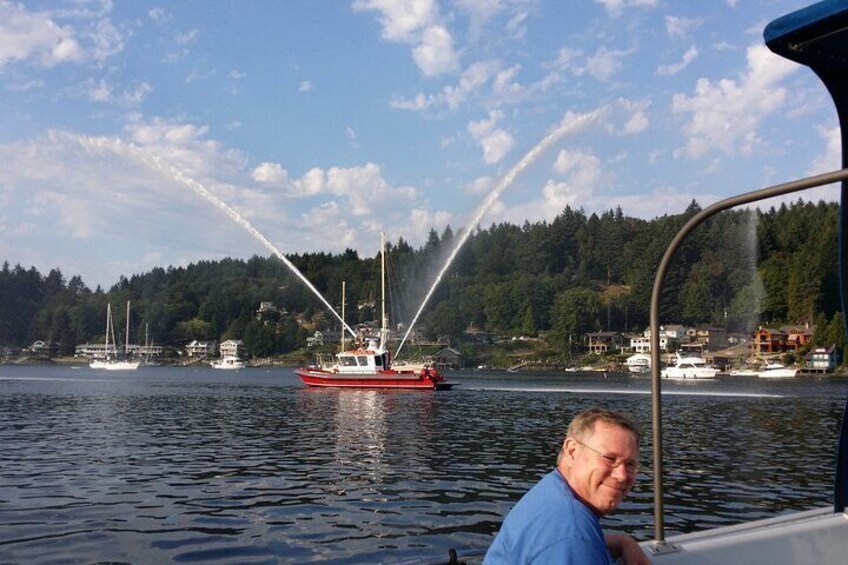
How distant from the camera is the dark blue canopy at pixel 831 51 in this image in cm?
418

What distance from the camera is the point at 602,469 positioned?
3.29m

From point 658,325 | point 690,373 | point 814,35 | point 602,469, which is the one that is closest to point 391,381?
point 690,373

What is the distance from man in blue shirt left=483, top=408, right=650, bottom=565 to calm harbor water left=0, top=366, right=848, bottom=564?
4.47 ft

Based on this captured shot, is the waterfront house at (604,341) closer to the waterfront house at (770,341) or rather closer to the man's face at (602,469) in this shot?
the waterfront house at (770,341)

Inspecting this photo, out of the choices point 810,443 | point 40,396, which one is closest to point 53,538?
point 810,443

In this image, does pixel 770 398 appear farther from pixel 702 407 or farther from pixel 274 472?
pixel 274 472

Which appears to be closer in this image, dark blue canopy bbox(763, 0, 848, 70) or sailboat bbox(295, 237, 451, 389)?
dark blue canopy bbox(763, 0, 848, 70)

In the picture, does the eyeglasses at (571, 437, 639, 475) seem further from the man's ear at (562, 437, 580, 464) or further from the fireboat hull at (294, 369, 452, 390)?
the fireboat hull at (294, 369, 452, 390)

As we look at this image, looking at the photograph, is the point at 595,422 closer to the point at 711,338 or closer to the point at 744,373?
the point at 744,373

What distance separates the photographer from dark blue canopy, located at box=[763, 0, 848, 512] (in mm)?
4176

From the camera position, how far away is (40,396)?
55.6m

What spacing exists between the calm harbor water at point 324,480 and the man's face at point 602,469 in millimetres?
1438

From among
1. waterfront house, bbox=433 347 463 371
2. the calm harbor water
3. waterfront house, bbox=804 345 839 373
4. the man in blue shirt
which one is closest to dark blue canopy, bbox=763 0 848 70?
the man in blue shirt

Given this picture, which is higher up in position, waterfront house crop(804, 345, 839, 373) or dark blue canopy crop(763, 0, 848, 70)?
dark blue canopy crop(763, 0, 848, 70)
